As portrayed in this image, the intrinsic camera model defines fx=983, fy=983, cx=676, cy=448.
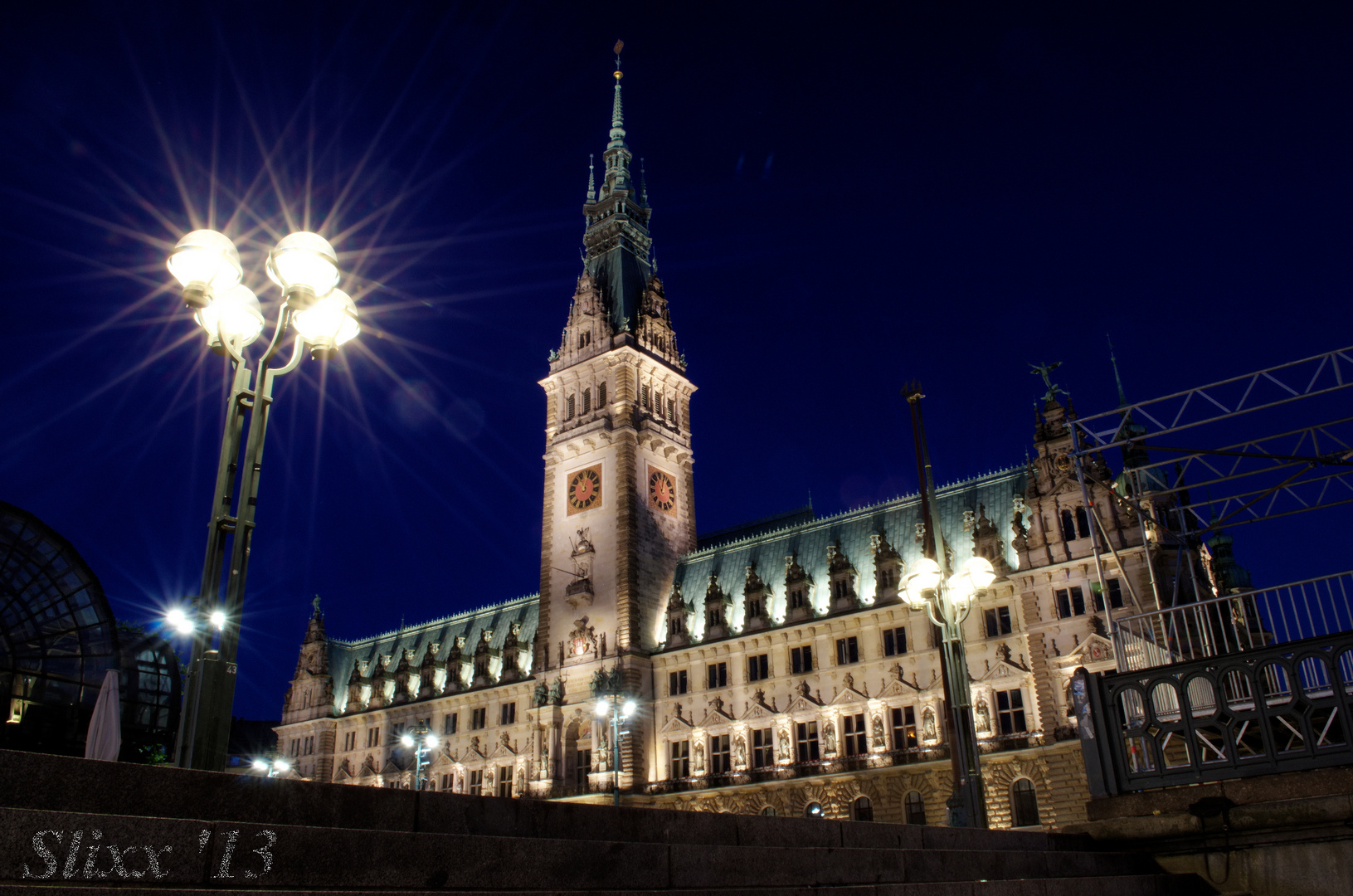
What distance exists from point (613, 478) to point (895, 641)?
22452mm

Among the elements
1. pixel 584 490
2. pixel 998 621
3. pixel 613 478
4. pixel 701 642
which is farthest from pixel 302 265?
pixel 584 490

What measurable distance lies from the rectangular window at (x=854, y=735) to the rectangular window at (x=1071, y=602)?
502 inches

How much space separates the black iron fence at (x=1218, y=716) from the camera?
47.6 feet

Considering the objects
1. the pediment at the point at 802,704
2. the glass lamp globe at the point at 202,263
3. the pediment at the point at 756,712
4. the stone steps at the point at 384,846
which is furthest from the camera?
the pediment at the point at 756,712

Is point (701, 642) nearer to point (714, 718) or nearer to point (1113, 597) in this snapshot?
point (714, 718)

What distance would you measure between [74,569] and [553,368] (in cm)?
3431

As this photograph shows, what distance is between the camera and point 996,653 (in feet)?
164

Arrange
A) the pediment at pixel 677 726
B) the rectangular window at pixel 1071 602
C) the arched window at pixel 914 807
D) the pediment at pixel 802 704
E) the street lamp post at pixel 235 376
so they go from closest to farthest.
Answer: the street lamp post at pixel 235 376, the rectangular window at pixel 1071 602, the arched window at pixel 914 807, the pediment at pixel 802 704, the pediment at pixel 677 726

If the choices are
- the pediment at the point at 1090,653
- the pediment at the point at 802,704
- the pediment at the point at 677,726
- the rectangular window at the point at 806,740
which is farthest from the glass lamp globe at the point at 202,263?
the pediment at the point at 677,726

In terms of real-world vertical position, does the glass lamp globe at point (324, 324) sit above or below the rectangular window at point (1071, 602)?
below

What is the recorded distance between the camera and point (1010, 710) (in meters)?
48.9

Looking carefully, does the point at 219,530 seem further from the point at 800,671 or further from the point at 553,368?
the point at 553,368

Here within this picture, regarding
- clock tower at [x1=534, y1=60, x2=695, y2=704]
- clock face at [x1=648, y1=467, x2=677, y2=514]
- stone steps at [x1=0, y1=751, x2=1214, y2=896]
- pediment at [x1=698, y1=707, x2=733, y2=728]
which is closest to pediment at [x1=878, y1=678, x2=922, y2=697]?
pediment at [x1=698, y1=707, x2=733, y2=728]

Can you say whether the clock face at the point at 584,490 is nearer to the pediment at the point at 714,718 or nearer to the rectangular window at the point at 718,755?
the pediment at the point at 714,718
